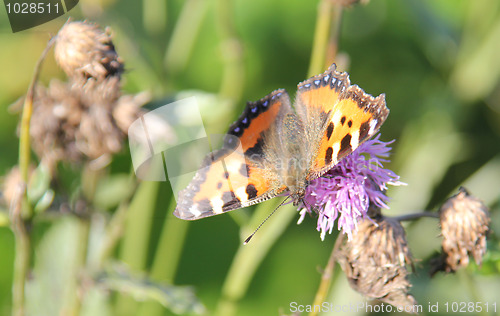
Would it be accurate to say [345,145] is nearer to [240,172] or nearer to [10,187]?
[240,172]

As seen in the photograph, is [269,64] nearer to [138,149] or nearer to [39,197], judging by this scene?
[138,149]

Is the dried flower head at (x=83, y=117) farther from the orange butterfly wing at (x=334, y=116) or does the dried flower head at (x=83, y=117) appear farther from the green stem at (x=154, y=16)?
the green stem at (x=154, y=16)

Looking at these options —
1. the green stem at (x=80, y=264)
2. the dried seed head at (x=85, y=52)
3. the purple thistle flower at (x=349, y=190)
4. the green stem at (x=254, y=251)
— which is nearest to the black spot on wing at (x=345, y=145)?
the purple thistle flower at (x=349, y=190)

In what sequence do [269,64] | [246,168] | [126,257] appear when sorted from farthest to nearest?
[269,64], [126,257], [246,168]

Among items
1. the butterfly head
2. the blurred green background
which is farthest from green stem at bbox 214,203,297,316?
the butterfly head

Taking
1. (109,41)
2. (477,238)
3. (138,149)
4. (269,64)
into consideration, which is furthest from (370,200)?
(269,64)

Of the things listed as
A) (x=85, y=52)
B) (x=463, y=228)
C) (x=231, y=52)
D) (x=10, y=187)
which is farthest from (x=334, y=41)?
(x=10, y=187)
